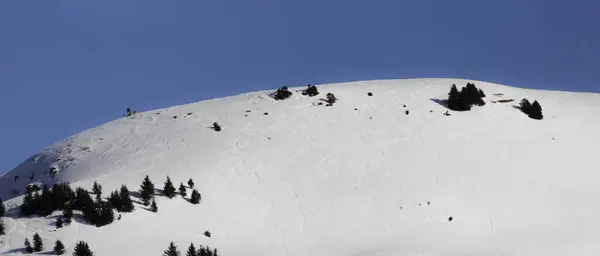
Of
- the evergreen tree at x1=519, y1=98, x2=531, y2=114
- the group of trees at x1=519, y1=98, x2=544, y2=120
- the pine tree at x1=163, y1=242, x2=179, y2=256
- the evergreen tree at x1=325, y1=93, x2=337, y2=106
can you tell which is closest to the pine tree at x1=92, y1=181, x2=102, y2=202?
the pine tree at x1=163, y1=242, x2=179, y2=256

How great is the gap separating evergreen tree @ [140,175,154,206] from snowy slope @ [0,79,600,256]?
0.66 metres

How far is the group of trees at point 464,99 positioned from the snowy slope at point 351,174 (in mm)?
844

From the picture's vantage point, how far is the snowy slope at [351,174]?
28.7 meters

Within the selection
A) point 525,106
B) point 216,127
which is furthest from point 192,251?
point 525,106

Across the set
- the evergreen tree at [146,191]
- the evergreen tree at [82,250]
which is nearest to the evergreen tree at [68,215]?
the evergreen tree at [146,191]

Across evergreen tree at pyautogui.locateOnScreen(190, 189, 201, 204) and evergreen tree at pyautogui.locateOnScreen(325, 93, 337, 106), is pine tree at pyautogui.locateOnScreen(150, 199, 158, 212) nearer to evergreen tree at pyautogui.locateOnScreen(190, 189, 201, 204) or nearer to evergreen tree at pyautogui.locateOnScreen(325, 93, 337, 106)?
evergreen tree at pyautogui.locateOnScreen(190, 189, 201, 204)

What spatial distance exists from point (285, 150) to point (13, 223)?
56.3 ft

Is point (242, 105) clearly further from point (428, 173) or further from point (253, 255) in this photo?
point (253, 255)

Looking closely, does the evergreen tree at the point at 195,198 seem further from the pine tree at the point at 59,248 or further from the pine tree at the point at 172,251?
the pine tree at the point at 59,248

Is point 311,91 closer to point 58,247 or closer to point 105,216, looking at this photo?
point 105,216

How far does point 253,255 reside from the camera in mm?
27094

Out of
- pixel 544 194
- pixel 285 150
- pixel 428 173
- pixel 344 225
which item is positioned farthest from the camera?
pixel 285 150

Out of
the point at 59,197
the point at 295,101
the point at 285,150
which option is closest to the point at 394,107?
the point at 295,101

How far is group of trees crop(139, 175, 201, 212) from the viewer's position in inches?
1240
